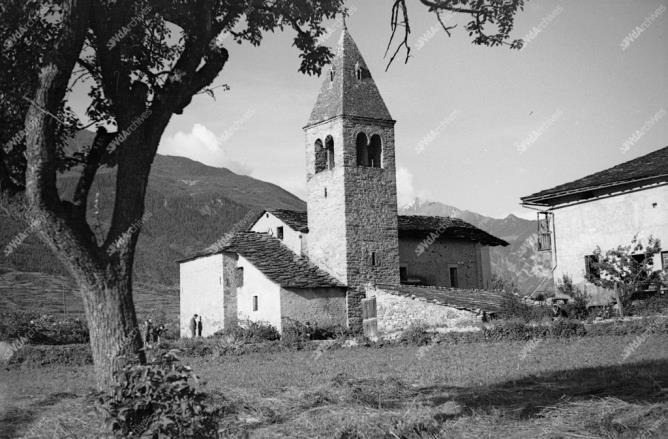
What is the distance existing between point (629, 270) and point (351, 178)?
44.9ft

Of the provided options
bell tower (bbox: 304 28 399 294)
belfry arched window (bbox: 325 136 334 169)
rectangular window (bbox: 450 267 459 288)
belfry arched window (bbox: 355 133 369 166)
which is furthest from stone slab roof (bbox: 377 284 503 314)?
belfry arched window (bbox: 325 136 334 169)

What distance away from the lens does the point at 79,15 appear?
289 inches

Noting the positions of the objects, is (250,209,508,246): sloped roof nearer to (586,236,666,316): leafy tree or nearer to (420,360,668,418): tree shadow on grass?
(586,236,666,316): leafy tree

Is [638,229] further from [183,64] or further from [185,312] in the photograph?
[185,312]

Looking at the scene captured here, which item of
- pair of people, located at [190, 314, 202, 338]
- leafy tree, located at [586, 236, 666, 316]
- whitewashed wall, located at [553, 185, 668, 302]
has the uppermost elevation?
whitewashed wall, located at [553, 185, 668, 302]

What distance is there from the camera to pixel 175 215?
74875 millimetres

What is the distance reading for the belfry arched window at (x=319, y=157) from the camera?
110ft

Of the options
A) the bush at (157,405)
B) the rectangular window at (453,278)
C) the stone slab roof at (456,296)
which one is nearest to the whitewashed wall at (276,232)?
the stone slab roof at (456,296)

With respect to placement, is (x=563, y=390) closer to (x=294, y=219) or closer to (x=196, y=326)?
(x=294, y=219)

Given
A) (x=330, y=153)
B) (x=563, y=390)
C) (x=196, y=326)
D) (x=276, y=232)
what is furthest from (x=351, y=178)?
(x=563, y=390)

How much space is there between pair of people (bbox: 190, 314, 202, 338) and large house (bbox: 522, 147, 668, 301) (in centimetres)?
1680

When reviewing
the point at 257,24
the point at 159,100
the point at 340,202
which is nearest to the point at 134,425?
the point at 159,100

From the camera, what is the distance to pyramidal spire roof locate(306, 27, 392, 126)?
33.0 meters

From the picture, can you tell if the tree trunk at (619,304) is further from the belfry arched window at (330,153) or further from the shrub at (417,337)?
the belfry arched window at (330,153)
